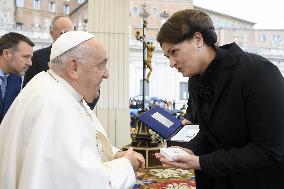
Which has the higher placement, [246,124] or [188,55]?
[188,55]

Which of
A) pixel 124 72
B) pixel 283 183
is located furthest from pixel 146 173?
pixel 283 183

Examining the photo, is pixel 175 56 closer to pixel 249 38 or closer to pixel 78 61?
pixel 78 61

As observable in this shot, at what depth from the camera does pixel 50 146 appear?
65.6 inches

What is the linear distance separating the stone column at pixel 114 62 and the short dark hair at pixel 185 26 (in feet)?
18.8

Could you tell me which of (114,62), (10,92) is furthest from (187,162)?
(114,62)

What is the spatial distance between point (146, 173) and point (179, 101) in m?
18.2

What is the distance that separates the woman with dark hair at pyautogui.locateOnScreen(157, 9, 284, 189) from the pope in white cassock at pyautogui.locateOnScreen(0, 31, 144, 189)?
385mm

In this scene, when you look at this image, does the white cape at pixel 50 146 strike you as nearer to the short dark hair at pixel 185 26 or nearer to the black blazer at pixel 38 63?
the short dark hair at pixel 185 26

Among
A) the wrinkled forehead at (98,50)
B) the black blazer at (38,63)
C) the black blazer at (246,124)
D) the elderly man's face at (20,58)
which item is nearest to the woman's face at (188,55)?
the black blazer at (246,124)

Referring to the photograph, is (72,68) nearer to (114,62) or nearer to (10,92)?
(10,92)

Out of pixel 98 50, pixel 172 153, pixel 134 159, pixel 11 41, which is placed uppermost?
pixel 11 41

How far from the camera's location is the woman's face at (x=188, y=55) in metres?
1.71

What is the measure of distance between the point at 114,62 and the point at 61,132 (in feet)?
19.2

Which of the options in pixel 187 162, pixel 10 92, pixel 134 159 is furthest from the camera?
pixel 10 92
